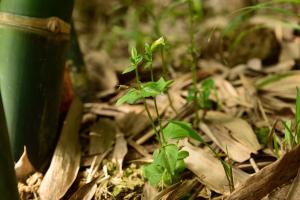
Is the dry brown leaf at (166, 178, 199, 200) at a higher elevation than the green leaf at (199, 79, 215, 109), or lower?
lower

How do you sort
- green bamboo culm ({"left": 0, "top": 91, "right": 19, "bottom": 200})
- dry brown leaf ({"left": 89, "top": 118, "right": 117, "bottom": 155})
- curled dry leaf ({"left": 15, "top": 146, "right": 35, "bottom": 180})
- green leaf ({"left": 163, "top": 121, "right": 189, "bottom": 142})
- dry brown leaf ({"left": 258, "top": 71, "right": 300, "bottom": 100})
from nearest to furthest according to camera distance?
green bamboo culm ({"left": 0, "top": 91, "right": 19, "bottom": 200}) < green leaf ({"left": 163, "top": 121, "right": 189, "bottom": 142}) < curled dry leaf ({"left": 15, "top": 146, "right": 35, "bottom": 180}) < dry brown leaf ({"left": 89, "top": 118, "right": 117, "bottom": 155}) < dry brown leaf ({"left": 258, "top": 71, "right": 300, "bottom": 100})

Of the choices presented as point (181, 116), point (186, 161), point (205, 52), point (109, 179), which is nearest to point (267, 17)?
point (205, 52)

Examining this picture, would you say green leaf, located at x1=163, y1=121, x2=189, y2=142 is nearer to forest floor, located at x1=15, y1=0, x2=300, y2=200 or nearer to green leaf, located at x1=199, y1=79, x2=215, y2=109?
forest floor, located at x1=15, y1=0, x2=300, y2=200

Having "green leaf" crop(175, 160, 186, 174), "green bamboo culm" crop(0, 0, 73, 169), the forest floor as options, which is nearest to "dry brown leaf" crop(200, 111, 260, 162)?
the forest floor

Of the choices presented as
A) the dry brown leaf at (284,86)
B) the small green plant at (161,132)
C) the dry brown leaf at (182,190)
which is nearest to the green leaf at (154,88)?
the small green plant at (161,132)

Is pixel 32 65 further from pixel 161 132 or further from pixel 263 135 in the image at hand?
pixel 263 135

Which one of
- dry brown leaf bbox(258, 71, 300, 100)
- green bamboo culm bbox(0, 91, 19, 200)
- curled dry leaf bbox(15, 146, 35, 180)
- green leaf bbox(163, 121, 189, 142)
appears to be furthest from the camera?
dry brown leaf bbox(258, 71, 300, 100)
